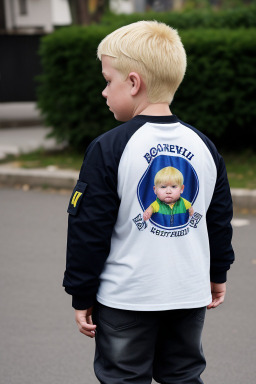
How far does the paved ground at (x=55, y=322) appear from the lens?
406cm

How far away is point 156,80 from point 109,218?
→ 18.4 inches

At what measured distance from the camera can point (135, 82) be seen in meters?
2.43

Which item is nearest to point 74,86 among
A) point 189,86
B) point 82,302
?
point 189,86

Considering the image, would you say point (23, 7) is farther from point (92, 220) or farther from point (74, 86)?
point (92, 220)

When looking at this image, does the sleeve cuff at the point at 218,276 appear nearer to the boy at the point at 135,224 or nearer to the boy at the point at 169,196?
the boy at the point at 135,224

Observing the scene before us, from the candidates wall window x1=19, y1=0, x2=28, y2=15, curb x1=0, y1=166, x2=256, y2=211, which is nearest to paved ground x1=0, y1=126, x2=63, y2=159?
curb x1=0, y1=166, x2=256, y2=211

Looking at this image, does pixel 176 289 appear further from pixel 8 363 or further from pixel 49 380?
pixel 8 363

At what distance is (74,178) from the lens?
9750mm

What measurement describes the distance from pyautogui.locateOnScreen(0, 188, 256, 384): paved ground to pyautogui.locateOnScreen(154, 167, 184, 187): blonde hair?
6.04ft

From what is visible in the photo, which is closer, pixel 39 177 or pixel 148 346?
pixel 148 346

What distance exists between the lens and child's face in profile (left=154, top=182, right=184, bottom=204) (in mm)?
2424

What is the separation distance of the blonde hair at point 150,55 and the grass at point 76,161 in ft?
21.7

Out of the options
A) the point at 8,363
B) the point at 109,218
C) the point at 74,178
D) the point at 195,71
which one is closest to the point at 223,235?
the point at 109,218

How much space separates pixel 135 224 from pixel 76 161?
29.1 ft
